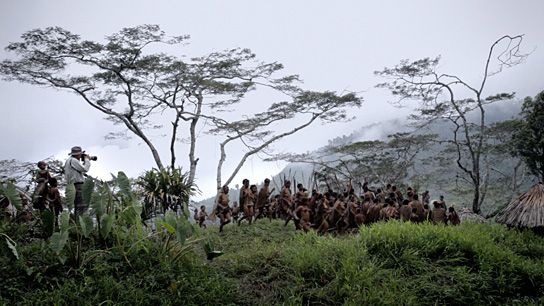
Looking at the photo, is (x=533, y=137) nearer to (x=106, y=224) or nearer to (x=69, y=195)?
(x=106, y=224)

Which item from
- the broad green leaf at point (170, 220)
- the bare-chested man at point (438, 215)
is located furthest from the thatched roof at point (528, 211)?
the broad green leaf at point (170, 220)

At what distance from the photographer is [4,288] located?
5055 millimetres

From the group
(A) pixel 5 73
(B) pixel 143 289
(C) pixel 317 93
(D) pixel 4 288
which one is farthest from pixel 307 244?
(A) pixel 5 73

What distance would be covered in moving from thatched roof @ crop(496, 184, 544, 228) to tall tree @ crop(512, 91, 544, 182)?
630 centimetres

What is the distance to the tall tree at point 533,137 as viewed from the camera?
14.4 meters

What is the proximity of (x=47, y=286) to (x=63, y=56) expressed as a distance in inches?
512

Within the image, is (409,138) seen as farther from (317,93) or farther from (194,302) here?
(194,302)

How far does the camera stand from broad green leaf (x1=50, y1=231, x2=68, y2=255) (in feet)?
16.7

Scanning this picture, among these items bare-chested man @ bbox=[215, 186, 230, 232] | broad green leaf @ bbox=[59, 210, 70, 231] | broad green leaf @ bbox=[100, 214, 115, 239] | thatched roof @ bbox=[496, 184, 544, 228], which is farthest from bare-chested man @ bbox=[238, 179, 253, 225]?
thatched roof @ bbox=[496, 184, 544, 228]

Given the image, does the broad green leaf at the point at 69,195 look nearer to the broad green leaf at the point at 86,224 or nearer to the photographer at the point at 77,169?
the broad green leaf at the point at 86,224

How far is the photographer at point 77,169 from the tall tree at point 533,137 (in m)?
14.8

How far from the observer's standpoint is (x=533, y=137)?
568 inches

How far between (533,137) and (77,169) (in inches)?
594

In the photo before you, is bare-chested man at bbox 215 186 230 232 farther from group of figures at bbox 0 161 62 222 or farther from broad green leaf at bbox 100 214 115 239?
broad green leaf at bbox 100 214 115 239
